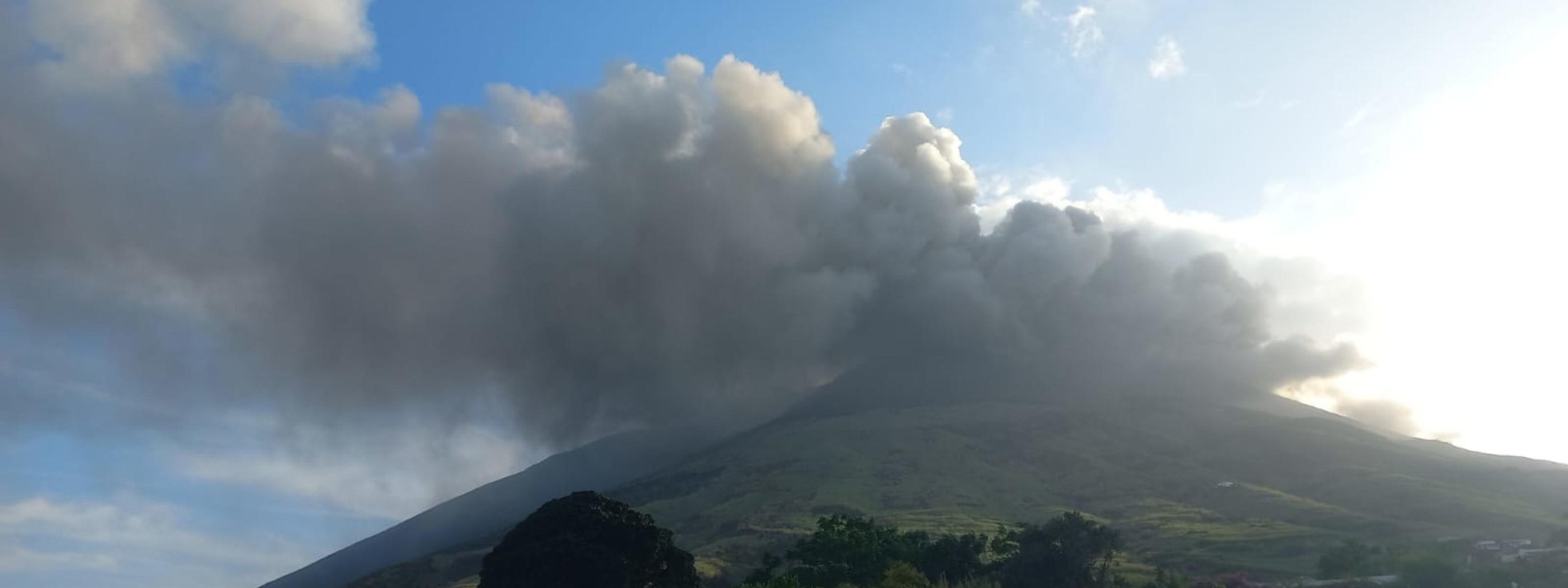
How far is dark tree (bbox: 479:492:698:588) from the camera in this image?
51.3 m

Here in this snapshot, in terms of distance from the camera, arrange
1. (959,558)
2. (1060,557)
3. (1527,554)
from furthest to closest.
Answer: (1527,554)
(959,558)
(1060,557)

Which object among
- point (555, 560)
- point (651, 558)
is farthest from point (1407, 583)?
point (555, 560)

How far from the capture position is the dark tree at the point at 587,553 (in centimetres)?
5131

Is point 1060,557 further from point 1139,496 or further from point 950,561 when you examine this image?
point 1139,496

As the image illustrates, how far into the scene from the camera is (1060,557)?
70.3 m

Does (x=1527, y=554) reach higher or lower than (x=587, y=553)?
lower

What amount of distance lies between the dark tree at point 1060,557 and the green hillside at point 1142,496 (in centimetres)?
3067

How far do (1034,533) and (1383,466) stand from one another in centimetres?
12665

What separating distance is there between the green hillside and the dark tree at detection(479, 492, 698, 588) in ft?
140

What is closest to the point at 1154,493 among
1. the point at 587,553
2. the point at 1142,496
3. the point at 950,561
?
the point at 1142,496

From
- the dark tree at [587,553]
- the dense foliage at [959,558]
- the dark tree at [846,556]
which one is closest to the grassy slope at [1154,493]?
the dense foliage at [959,558]

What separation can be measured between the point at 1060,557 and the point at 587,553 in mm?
31819

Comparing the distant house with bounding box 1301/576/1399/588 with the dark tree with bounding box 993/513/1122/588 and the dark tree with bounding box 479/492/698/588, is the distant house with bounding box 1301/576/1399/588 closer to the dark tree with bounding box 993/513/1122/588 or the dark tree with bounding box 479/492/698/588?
the dark tree with bounding box 993/513/1122/588

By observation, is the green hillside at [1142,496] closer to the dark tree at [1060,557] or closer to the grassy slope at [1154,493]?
the grassy slope at [1154,493]
